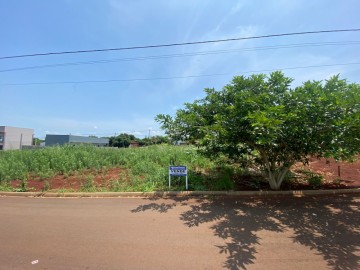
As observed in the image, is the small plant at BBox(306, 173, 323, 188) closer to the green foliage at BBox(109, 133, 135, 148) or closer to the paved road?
the paved road

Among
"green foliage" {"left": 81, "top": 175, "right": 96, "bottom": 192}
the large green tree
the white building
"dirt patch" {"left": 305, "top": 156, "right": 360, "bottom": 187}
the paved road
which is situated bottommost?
the paved road

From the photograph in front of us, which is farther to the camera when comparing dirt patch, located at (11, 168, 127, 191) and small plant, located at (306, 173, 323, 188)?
dirt patch, located at (11, 168, 127, 191)

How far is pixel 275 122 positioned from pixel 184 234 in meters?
3.41

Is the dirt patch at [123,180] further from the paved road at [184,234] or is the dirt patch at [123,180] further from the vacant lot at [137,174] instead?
the paved road at [184,234]

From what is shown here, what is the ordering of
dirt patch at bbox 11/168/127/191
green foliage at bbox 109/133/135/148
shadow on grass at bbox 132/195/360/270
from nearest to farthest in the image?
shadow on grass at bbox 132/195/360/270
dirt patch at bbox 11/168/127/191
green foliage at bbox 109/133/135/148

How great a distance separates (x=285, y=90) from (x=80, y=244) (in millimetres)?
7076

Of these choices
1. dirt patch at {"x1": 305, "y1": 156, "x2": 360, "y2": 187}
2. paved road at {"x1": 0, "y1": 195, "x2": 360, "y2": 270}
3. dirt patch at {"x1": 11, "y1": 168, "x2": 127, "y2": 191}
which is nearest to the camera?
paved road at {"x1": 0, "y1": 195, "x2": 360, "y2": 270}

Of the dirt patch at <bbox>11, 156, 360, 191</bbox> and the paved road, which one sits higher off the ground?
the dirt patch at <bbox>11, 156, 360, 191</bbox>

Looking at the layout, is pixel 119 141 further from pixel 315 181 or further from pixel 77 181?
pixel 315 181

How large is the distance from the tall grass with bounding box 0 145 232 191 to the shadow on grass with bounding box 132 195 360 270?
1.46 metres

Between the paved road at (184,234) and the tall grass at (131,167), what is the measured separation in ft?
4.61

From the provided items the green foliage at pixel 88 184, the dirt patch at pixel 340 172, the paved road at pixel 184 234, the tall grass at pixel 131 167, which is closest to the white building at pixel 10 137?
the tall grass at pixel 131 167

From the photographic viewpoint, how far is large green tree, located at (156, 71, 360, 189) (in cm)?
636

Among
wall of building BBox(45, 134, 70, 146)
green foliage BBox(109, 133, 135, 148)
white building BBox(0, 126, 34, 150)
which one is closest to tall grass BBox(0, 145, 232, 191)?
white building BBox(0, 126, 34, 150)
